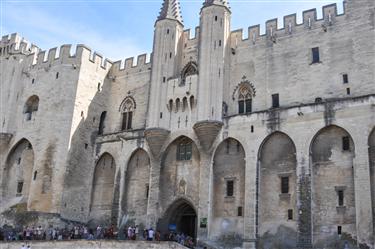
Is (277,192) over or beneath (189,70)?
beneath

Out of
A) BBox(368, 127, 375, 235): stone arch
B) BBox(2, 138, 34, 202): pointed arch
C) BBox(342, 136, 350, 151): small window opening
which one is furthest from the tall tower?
BBox(2, 138, 34, 202): pointed arch

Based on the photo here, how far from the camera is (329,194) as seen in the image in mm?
24688

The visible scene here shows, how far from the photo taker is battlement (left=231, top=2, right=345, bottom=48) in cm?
2852

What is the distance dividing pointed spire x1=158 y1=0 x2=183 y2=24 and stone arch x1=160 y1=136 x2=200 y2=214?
835 centimetres

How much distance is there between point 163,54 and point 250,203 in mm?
11508

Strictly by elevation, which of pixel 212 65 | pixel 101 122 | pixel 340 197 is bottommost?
pixel 340 197

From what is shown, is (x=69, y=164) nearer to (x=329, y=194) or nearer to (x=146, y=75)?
(x=146, y=75)

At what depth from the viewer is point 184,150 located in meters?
30.5

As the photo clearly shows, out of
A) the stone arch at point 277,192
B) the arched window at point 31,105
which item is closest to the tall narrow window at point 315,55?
the stone arch at point 277,192

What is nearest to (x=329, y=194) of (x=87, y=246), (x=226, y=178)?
(x=226, y=178)

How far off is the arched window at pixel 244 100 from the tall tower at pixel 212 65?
1.32 m

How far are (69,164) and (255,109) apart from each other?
39.0 ft

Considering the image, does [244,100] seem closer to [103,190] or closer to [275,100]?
[275,100]

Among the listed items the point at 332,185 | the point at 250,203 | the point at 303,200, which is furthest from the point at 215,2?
the point at 303,200
